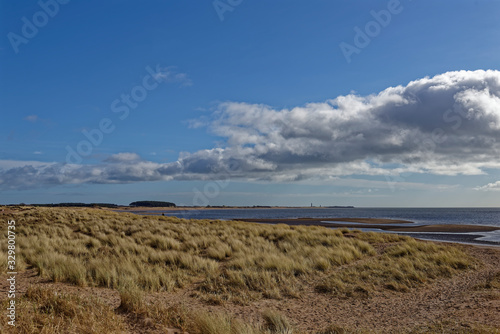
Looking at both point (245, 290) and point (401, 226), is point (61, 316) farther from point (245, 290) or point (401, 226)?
point (401, 226)

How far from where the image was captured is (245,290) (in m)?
11.1

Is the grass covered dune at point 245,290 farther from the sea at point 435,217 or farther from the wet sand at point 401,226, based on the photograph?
the wet sand at point 401,226

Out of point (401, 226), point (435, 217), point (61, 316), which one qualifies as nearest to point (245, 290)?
point (61, 316)

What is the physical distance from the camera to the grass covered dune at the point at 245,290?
281 inches

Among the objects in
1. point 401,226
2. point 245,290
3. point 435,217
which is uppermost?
point 245,290

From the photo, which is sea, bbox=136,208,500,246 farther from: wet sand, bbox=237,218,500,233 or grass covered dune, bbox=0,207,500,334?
grass covered dune, bbox=0,207,500,334

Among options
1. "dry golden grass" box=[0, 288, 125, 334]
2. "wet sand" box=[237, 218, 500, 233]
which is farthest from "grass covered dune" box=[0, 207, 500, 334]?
"wet sand" box=[237, 218, 500, 233]

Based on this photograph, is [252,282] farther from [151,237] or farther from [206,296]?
[151,237]

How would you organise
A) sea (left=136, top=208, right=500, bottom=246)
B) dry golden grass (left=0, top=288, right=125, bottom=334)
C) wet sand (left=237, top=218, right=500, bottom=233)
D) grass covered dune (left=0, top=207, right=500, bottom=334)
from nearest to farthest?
dry golden grass (left=0, top=288, right=125, bottom=334) < grass covered dune (left=0, top=207, right=500, bottom=334) < sea (left=136, top=208, right=500, bottom=246) < wet sand (left=237, top=218, right=500, bottom=233)

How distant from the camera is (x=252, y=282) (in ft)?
38.5

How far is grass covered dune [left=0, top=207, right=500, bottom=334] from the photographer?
7.14 metres

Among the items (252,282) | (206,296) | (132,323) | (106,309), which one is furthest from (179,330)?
(252,282)

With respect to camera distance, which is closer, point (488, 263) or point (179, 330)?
point (179, 330)

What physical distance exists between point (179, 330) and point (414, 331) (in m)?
5.27
